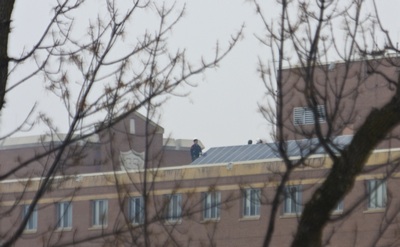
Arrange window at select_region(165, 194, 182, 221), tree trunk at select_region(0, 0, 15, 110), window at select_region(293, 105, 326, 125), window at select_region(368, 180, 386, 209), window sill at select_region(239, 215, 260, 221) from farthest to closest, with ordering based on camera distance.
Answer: window sill at select_region(239, 215, 260, 221) < window at select_region(165, 194, 182, 221) < window at select_region(368, 180, 386, 209) < window at select_region(293, 105, 326, 125) < tree trunk at select_region(0, 0, 15, 110)

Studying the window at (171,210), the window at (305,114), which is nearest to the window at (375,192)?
the window at (305,114)

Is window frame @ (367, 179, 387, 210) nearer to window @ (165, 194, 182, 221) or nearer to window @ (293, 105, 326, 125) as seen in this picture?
window @ (293, 105, 326, 125)

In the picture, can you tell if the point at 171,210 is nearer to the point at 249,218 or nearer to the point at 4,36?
the point at 4,36

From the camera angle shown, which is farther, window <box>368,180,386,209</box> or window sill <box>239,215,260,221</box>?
window sill <box>239,215,260,221</box>

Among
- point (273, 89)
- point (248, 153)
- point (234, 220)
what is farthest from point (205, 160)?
point (273, 89)

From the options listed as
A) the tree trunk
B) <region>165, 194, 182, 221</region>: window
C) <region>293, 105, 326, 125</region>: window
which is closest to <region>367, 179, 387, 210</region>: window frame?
<region>293, 105, 326, 125</region>: window

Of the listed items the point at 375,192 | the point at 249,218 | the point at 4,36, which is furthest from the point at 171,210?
the point at 249,218

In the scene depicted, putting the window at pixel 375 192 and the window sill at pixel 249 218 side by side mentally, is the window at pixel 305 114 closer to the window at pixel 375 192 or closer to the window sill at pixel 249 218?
the window at pixel 375 192

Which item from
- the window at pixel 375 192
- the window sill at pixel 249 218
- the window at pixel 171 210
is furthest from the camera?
the window sill at pixel 249 218

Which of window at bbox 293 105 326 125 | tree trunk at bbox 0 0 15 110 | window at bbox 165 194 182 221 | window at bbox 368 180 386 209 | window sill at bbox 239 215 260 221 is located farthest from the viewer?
window sill at bbox 239 215 260 221

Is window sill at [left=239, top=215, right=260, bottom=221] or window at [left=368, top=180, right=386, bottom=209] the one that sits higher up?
window at [left=368, top=180, right=386, bottom=209]

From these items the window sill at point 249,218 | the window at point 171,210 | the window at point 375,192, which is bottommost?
the window sill at point 249,218

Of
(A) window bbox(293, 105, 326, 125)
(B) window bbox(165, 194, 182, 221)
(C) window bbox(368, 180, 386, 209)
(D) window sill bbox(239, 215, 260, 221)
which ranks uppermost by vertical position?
(A) window bbox(293, 105, 326, 125)

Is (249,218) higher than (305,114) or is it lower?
lower
